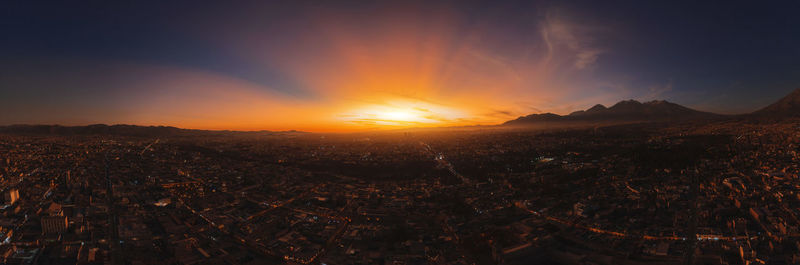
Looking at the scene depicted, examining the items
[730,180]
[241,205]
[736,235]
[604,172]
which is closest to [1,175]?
[241,205]

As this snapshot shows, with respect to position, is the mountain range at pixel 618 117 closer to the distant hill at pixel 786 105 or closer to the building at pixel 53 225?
the distant hill at pixel 786 105

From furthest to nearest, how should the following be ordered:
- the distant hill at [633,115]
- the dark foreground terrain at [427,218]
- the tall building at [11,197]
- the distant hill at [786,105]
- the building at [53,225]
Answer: the distant hill at [633,115] → the distant hill at [786,105] → the tall building at [11,197] → the building at [53,225] → the dark foreground terrain at [427,218]

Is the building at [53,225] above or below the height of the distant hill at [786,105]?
below

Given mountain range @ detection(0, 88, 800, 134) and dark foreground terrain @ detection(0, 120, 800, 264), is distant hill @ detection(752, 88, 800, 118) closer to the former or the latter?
mountain range @ detection(0, 88, 800, 134)

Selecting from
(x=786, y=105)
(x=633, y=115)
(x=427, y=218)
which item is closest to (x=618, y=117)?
(x=633, y=115)

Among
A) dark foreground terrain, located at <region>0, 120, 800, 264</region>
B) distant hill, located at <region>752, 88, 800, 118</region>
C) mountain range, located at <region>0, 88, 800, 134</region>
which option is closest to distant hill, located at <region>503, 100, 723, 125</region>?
mountain range, located at <region>0, 88, 800, 134</region>

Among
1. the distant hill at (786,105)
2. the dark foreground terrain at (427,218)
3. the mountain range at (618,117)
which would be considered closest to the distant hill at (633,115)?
the mountain range at (618,117)

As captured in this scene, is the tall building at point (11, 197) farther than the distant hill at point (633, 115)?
No

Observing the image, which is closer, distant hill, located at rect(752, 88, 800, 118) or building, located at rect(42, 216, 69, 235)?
building, located at rect(42, 216, 69, 235)

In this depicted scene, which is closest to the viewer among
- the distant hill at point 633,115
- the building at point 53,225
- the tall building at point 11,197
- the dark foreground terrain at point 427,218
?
the dark foreground terrain at point 427,218
